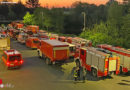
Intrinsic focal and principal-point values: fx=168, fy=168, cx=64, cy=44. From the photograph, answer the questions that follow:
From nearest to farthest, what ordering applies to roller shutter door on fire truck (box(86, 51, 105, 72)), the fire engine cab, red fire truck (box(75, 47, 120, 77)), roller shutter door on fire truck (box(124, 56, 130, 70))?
red fire truck (box(75, 47, 120, 77)), roller shutter door on fire truck (box(86, 51, 105, 72)), roller shutter door on fire truck (box(124, 56, 130, 70)), the fire engine cab

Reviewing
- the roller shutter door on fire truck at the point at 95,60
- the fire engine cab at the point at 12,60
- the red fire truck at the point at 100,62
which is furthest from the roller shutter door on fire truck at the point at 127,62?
the fire engine cab at the point at 12,60

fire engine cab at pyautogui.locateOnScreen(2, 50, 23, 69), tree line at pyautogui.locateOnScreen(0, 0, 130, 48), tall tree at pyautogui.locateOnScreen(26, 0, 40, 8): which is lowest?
fire engine cab at pyautogui.locateOnScreen(2, 50, 23, 69)

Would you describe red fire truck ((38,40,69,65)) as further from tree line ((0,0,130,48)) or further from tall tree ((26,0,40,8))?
tall tree ((26,0,40,8))

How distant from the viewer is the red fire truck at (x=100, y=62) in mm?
14141

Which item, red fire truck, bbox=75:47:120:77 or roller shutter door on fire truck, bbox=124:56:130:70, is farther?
roller shutter door on fire truck, bbox=124:56:130:70

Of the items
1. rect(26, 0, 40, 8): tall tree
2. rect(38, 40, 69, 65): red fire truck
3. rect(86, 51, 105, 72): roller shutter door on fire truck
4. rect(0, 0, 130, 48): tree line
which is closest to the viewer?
rect(86, 51, 105, 72): roller shutter door on fire truck

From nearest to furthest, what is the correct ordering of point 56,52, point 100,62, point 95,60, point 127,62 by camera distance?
A: 1. point 100,62
2. point 95,60
3. point 127,62
4. point 56,52

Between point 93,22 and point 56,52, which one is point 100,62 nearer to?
point 56,52

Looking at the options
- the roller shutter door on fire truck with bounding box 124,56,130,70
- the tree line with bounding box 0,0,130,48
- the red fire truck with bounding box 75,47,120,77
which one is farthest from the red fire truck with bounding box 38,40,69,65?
the tree line with bounding box 0,0,130,48

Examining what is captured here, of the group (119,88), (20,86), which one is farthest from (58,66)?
(119,88)

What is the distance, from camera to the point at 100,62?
47.6ft

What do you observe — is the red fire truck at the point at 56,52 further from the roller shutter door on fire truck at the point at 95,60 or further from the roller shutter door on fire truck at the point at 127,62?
the roller shutter door on fire truck at the point at 127,62

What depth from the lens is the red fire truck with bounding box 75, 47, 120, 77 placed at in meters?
14.1

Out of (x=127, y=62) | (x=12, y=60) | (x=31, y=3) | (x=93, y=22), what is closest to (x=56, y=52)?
(x=12, y=60)
